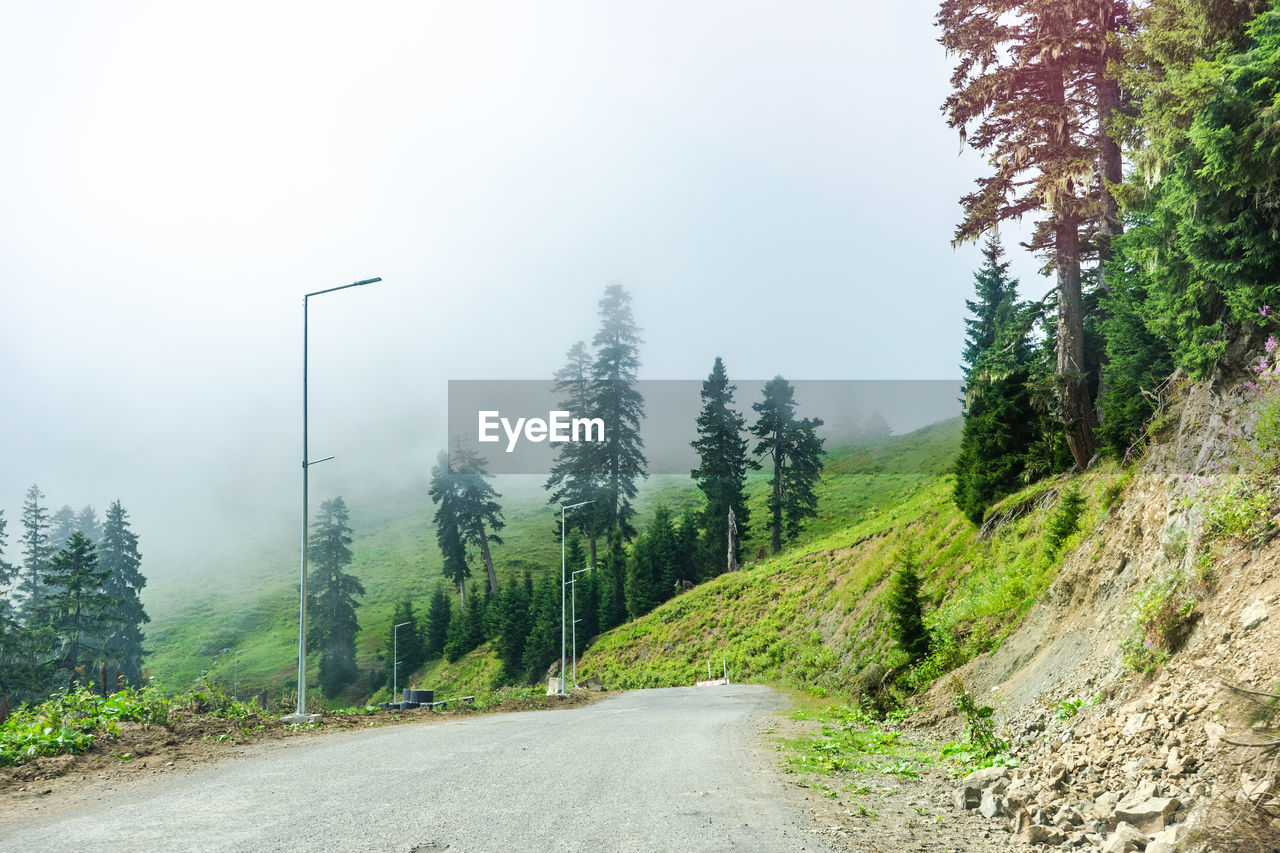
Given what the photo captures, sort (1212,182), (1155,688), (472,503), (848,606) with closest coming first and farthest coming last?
1. (1155,688)
2. (1212,182)
3. (848,606)
4. (472,503)

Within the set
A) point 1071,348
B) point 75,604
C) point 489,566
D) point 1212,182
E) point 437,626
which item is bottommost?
point 437,626

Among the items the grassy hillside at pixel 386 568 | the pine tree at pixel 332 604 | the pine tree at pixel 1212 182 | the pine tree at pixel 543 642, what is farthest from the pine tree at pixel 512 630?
the pine tree at pixel 1212 182

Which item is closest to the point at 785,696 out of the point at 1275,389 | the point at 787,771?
the point at 787,771

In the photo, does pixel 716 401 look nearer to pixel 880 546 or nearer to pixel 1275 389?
pixel 880 546

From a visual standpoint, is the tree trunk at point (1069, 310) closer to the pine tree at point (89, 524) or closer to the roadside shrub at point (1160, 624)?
the roadside shrub at point (1160, 624)

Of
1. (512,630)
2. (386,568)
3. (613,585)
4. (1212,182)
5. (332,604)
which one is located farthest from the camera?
(386,568)

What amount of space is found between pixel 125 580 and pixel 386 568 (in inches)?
1786

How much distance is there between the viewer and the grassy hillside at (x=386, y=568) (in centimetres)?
7581

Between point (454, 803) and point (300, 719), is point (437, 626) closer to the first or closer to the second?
point (300, 719)

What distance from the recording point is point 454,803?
723 cm

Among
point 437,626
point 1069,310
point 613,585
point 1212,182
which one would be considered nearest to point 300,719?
point 1212,182

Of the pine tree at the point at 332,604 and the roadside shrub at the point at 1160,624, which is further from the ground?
the roadside shrub at the point at 1160,624

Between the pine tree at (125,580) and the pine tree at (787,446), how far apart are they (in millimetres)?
63285

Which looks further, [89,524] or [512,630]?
[89,524]
